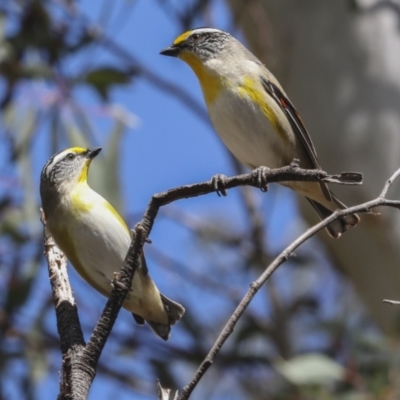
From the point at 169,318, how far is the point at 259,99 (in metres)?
0.83

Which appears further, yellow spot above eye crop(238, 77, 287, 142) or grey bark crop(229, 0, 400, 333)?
grey bark crop(229, 0, 400, 333)

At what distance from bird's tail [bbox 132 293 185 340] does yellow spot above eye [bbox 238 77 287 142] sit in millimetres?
698

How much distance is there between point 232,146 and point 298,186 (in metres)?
0.27

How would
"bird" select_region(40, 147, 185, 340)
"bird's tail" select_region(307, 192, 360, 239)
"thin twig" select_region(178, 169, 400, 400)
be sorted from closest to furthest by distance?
"thin twig" select_region(178, 169, 400, 400), "bird's tail" select_region(307, 192, 360, 239), "bird" select_region(40, 147, 185, 340)

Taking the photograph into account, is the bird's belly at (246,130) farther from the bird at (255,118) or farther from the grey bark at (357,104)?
the grey bark at (357,104)

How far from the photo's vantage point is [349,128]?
14.6 feet

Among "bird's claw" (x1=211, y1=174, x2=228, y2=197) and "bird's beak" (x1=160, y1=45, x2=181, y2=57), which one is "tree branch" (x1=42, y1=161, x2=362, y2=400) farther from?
"bird's beak" (x1=160, y1=45, x2=181, y2=57)

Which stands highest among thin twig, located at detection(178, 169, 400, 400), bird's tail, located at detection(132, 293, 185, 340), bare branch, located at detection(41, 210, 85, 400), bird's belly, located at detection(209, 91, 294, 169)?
bird's belly, located at detection(209, 91, 294, 169)

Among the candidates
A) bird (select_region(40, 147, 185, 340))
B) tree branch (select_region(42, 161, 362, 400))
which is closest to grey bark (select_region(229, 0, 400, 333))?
bird (select_region(40, 147, 185, 340))

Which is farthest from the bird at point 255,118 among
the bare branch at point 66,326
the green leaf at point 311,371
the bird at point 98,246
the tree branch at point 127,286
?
the green leaf at point 311,371

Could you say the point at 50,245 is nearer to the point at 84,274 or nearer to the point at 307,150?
the point at 84,274

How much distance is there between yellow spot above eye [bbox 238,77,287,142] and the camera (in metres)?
2.92

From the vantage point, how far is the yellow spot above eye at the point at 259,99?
9.59 feet

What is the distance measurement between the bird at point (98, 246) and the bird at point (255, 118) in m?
0.50
